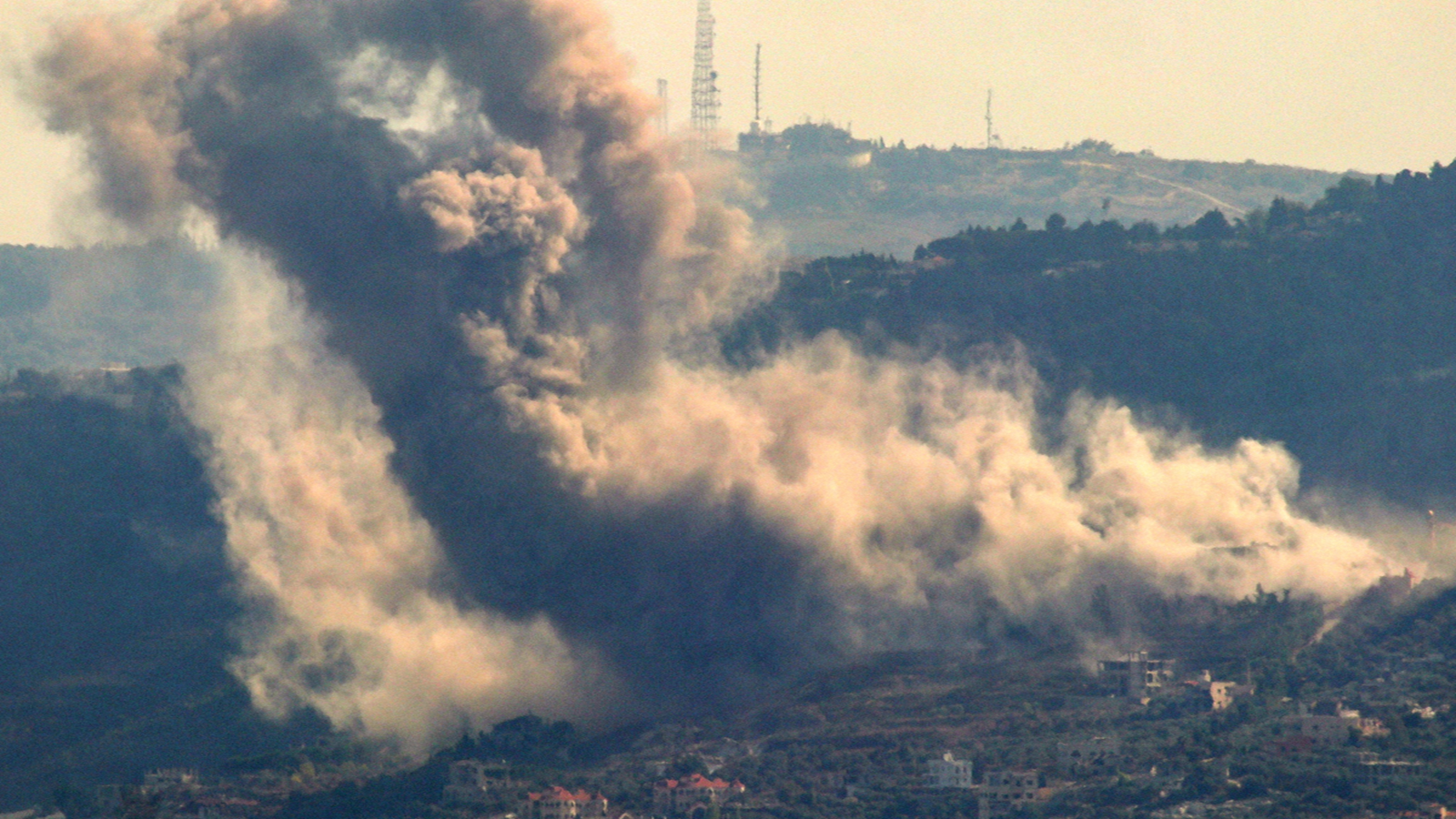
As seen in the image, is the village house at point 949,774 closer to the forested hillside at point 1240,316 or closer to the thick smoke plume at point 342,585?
the thick smoke plume at point 342,585

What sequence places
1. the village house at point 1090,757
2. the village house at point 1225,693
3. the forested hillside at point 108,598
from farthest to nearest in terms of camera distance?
the forested hillside at point 108,598, the village house at point 1225,693, the village house at point 1090,757

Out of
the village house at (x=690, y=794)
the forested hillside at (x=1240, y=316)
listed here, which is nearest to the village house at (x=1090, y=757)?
the village house at (x=690, y=794)

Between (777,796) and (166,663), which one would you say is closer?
(777,796)

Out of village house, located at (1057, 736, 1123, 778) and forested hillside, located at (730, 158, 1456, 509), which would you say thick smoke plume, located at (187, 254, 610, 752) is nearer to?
village house, located at (1057, 736, 1123, 778)

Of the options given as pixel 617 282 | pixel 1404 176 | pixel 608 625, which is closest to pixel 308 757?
pixel 608 625

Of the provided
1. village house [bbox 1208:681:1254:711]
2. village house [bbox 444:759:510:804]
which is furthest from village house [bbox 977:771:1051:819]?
village house [bbox 444:759:510:804]

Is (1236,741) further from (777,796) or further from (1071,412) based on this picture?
(1071,412)
